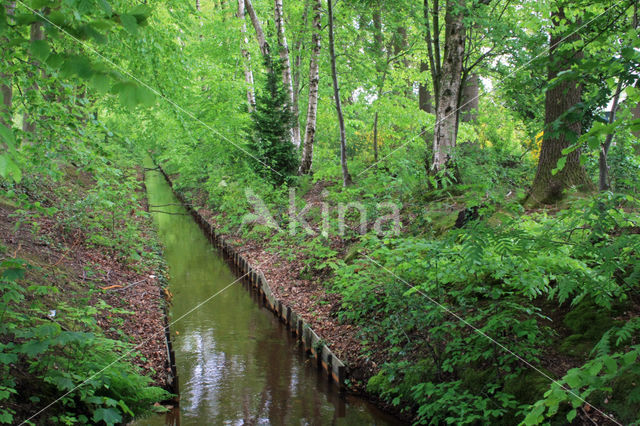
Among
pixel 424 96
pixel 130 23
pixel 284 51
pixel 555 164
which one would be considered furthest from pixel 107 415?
pixel 424 96

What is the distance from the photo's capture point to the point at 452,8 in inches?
310

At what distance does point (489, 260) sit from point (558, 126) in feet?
6.31

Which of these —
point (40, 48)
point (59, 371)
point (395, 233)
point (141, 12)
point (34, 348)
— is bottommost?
point (59, 371)

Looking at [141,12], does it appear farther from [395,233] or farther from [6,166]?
[395,233]

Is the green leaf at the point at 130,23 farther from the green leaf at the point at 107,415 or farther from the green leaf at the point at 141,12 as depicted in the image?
the green leaf at the point at 107,415

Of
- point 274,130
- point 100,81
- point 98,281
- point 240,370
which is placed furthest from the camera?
point 274,130

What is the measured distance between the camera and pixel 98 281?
714 cm

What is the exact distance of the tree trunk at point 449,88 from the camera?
805cm

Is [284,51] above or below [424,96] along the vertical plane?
above

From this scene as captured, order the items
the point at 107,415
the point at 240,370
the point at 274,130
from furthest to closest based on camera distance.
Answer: the point at 274,130 → the point at 240,370 → the point at 107,415

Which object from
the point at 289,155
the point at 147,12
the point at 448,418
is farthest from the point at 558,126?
the point at 289,155

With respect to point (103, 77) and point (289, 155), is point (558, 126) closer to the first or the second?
point (103, 77)

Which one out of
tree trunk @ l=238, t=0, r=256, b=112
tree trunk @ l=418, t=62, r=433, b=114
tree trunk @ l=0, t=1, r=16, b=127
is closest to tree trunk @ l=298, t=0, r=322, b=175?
tree trunk @ l=238, t=0, r=256, b=112

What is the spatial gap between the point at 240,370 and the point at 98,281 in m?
2.84
